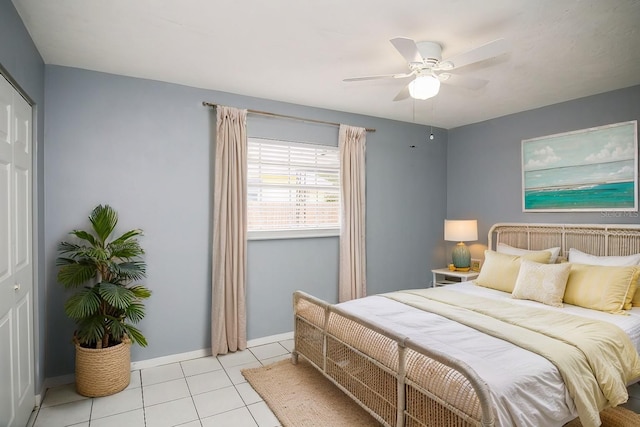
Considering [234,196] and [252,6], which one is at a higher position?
[252,6]

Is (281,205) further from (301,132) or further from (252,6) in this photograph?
(252,6)

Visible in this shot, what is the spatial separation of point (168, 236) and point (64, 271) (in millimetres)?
859

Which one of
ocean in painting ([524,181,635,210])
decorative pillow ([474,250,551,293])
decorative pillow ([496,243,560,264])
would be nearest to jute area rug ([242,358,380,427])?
decorative pillow ([474,250,551,293])

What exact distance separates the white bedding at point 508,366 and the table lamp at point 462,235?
1.90 m

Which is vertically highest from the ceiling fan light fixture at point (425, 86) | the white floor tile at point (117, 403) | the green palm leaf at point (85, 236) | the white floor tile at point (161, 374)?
the ceiling fan light fixture at point (425, 86)

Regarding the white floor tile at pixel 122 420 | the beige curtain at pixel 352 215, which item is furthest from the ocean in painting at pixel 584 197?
the white floor tile at pixel 122 420

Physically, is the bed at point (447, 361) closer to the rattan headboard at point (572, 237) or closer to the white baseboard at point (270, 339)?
the rattan headboard at point (572, 237)

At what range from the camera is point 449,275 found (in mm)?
4598

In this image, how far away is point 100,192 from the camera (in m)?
3.09

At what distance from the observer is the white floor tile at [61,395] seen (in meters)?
2.65

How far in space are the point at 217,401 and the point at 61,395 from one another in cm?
123

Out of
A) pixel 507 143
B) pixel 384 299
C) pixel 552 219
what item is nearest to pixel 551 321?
pixel 384 299

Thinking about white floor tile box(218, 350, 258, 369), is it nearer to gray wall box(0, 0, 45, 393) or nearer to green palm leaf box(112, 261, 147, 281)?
green palm leaf box(112, 261, 147, 281)

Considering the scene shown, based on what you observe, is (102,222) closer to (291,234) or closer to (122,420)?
(122,420)
